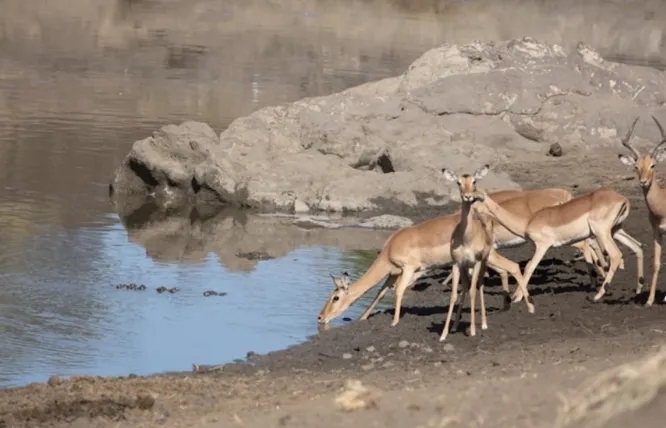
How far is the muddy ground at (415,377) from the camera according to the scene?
7418mm

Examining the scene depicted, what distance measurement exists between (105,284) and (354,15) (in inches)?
1546

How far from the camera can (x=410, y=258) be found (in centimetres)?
1295

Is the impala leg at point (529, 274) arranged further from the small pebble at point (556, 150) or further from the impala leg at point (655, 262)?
the small pebble at point (556, 150)

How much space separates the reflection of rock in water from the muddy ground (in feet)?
9.80

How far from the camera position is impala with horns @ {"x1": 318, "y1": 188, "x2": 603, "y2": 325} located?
12734mm

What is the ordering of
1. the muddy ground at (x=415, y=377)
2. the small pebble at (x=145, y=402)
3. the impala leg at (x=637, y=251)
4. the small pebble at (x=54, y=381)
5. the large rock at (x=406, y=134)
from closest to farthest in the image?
the muddy ground at (x=415, y=377) < the small pebble at (x=145, y=402) < the small pebble at (x=54, y=381) < the impala leg at (x=637, y=251) < the large rock at (x=406, y=134)

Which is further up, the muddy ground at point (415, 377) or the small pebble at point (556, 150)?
the muddy ground at point (415, 377)

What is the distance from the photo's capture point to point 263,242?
17.8 m

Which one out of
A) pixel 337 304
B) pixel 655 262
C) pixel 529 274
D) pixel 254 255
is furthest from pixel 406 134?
pixel 655 262

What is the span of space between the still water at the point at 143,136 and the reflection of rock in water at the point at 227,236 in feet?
0.16

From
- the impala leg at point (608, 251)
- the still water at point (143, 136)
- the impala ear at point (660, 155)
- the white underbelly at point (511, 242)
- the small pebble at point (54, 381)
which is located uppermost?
the impala ear at point (660, 155)

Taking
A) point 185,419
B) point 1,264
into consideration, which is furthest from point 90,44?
point 185,419

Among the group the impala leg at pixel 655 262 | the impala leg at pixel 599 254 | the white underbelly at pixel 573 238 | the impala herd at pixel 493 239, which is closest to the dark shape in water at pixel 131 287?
the impala herd at pixel 493 239

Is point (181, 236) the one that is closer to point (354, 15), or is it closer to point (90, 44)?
point (90, 44)
